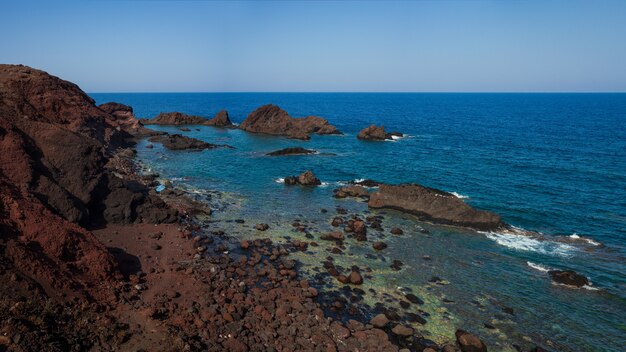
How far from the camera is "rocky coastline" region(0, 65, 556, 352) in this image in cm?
1948

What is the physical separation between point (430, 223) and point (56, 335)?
117 feet

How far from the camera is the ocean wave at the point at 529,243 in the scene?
35.7 metres

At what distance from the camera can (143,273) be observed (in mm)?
26891

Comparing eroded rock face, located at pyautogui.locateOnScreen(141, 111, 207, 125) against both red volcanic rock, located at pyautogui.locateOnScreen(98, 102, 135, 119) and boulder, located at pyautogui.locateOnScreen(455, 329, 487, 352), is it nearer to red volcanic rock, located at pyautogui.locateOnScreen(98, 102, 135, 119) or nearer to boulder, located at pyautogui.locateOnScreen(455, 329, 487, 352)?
red volcanic rock, located at pyautogui.locateOnScreen(98, 102, 135, 119)

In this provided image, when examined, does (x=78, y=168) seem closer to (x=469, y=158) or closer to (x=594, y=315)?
(x=594, y=315)

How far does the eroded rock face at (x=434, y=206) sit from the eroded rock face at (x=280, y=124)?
204 ft

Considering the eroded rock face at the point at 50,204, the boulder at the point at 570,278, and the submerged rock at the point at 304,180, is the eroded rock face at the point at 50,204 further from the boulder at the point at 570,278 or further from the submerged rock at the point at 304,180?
the boulder at the point at 570,278

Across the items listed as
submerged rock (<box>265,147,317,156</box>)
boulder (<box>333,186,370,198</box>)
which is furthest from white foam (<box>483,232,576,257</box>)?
submerged rock (<box>265,147,317,156</box>)

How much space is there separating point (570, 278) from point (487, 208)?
17812 millimetres

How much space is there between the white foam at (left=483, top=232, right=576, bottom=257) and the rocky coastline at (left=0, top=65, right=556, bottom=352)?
7.25 feet

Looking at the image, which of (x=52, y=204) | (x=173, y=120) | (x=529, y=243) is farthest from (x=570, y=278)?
(x=173, y=120)

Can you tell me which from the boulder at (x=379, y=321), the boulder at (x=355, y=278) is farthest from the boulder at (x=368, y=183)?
the boulder at (x=379, y=321)

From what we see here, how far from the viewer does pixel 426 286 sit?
28734 millimetres

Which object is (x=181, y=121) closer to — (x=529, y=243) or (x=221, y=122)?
(x=221, y=122)
